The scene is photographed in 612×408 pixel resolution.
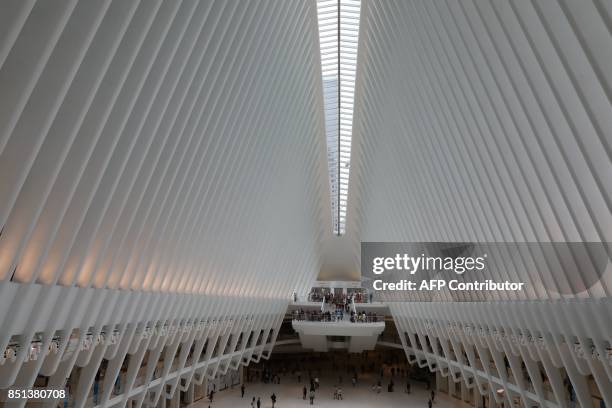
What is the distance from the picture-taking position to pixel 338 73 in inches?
1002

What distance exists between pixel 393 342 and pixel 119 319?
104 feet

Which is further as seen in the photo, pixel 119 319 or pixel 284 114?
pixel 284 114

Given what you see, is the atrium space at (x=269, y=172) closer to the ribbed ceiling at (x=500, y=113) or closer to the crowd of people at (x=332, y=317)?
the ribbed ceiling at (x=500, y=113)

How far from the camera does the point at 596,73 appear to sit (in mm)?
8219

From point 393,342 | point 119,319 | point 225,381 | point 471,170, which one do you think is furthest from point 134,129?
point 393,342

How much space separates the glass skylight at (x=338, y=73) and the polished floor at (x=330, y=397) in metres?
13.6

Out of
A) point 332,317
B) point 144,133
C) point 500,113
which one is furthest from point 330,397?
point 144,133

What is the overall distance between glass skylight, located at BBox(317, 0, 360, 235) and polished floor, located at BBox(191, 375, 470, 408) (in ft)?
44.7

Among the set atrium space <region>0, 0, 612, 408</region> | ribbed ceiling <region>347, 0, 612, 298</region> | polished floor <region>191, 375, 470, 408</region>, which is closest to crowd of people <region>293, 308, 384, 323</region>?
polished floor <region>191, 375, 470, 408</region>

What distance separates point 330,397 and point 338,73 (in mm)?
18225

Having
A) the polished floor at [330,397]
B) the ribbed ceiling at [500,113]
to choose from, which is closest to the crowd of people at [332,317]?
the polished floor at [330,397]

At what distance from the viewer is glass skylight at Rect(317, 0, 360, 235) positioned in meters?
21.6

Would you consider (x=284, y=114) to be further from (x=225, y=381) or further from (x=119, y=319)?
(x=225, y=381)

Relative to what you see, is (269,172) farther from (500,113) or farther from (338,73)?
(500,113)
